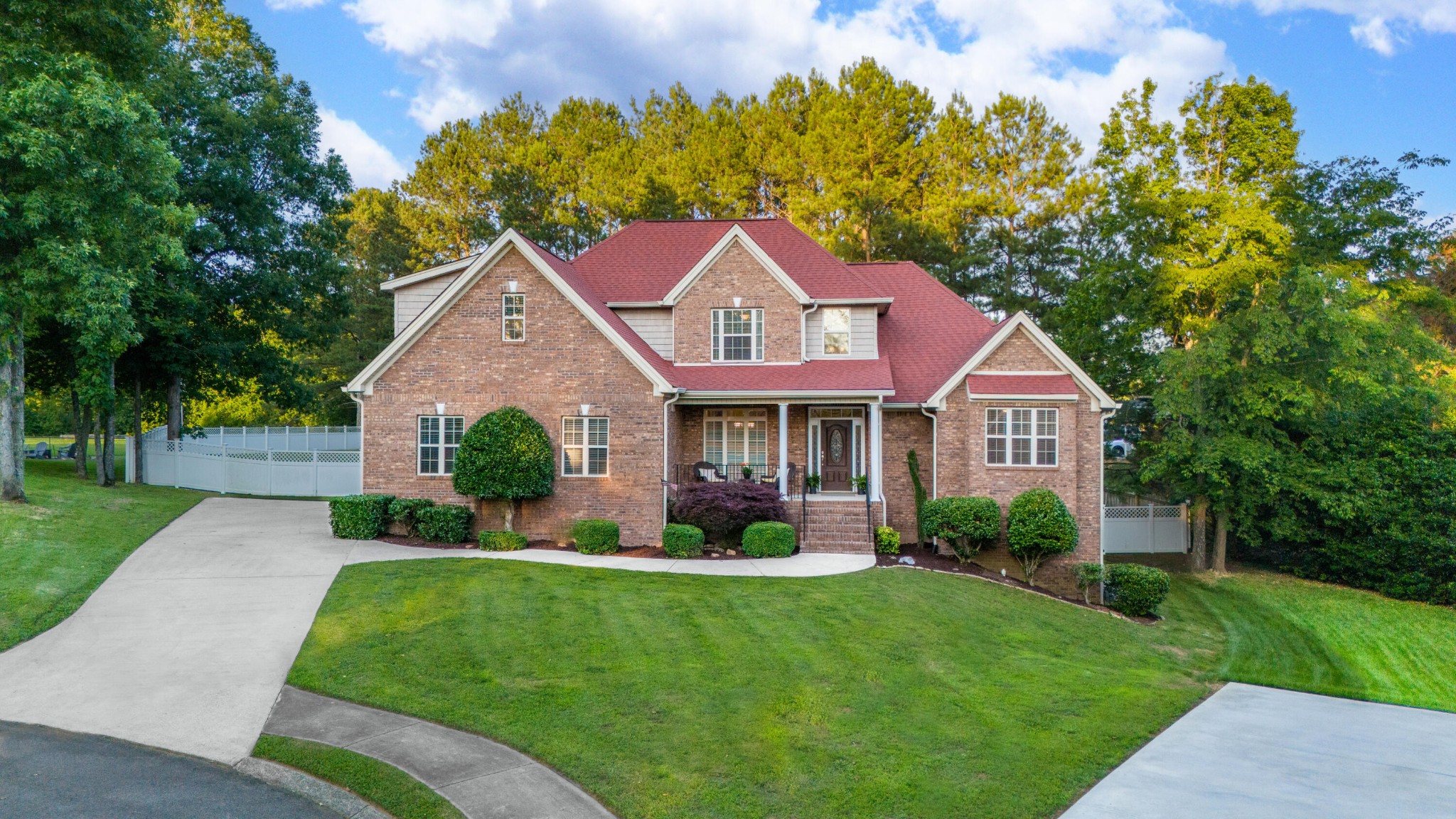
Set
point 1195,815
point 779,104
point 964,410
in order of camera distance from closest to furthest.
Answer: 1. point 1195,815
2. point 964,410
3. point 779,104

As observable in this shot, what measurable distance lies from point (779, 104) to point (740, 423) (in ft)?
80.2

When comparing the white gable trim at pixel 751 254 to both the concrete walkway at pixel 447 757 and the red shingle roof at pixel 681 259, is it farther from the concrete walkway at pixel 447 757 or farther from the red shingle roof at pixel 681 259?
the concrete walkway at pixel 447 757

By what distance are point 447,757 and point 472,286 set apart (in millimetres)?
12948

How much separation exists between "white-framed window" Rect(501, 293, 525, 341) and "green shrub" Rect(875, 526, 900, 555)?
30.8ft

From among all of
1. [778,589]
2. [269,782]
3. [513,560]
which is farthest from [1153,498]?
[269,782]

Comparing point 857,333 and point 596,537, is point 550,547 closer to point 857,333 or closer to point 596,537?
point 596,537

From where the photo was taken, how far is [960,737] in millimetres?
8039

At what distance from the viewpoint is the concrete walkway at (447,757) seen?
6.39m

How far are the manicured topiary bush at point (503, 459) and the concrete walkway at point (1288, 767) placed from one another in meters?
12.7

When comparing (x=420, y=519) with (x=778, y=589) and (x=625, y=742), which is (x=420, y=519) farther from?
(x=625, y=742)

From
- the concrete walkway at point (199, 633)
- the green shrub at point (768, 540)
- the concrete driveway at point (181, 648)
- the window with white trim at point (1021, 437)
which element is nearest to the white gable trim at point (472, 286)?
the green shrub at point (768, 540)

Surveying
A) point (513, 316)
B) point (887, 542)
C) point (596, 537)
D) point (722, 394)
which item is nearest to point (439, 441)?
point (513, 316)

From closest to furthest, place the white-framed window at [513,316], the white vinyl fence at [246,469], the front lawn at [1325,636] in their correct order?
the front lawn at [1325,636]
the white-framed window at [513,316]
the white vinyl fence at [246,469]

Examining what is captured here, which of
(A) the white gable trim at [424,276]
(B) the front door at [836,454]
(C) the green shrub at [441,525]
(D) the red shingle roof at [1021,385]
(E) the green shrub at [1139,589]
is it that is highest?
(A) the white gable trim at [424,276]
